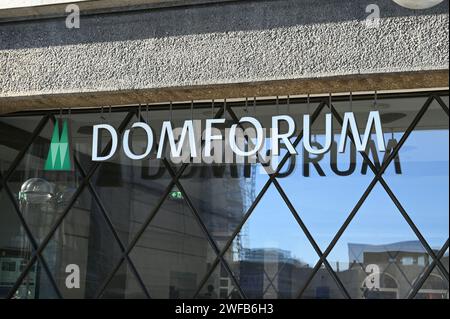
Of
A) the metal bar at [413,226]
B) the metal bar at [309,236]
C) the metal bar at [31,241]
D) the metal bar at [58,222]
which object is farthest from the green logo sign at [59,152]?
the metal bar at [413,226]

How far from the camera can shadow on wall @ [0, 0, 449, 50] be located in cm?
717

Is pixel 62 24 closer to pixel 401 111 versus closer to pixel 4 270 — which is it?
pixel 4 270

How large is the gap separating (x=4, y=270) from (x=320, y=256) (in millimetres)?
4645

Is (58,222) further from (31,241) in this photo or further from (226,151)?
(226,151)

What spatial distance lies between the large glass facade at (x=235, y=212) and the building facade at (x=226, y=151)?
0.02 m

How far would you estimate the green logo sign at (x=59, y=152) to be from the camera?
8.88 meters

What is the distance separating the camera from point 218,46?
7.52 meters

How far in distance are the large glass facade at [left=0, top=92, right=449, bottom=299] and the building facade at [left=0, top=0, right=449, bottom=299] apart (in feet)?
0.07

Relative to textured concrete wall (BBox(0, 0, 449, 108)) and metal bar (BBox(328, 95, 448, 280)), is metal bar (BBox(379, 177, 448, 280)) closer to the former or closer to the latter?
metal bar (BBox(328, 95, 448, 280))

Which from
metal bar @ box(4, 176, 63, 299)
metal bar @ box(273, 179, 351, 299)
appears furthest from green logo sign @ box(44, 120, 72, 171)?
metal bar @ box(273, 179, 351, 299)

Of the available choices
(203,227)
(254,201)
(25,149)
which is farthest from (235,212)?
(25,149)

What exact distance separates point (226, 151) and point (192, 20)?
1981 mm

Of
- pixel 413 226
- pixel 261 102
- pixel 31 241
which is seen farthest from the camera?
pixel 31 241
